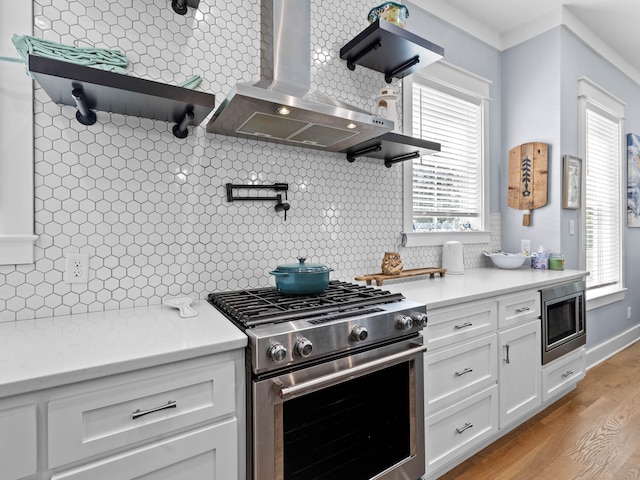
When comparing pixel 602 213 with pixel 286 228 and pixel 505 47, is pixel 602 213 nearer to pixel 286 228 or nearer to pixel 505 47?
pixel 505 47

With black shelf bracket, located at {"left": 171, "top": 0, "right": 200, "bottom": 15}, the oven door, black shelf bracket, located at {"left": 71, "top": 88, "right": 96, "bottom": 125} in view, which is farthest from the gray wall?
black shelf bracket, located at {"left": 71, "top": 88, "right": 96, "bottom": 125}

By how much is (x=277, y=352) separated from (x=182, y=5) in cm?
158

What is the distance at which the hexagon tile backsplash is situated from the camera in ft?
4.72

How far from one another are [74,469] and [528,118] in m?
3.68

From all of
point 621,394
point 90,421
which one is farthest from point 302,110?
point 621,394

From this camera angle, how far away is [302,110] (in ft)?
4.92

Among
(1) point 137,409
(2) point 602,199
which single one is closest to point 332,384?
(1) point 137,409

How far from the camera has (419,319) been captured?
1.57 metres

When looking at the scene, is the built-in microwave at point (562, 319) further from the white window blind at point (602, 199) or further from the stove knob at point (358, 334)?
the stove knob at point (358, 334)

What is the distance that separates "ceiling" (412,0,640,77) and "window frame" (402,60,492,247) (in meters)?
0.39

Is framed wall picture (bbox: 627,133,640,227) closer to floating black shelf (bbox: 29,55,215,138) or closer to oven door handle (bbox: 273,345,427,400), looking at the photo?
oven door handle (bbox: 273,345,427,400)

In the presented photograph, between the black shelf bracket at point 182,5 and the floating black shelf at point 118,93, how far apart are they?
0.52 m

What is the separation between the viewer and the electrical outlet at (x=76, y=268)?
1.46 meters

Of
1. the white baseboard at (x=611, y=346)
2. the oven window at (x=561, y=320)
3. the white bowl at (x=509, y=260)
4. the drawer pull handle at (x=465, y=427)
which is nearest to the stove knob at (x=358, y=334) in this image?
the drawer pull handle at (x=465, y=427)
